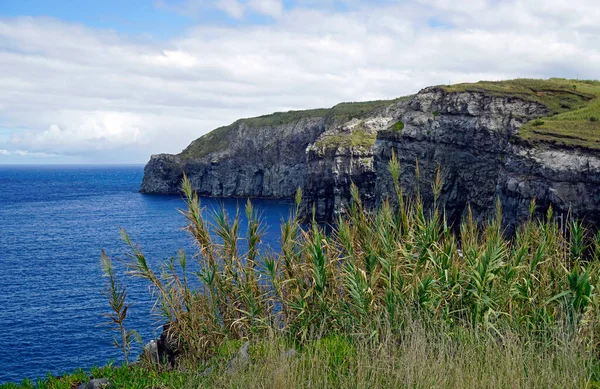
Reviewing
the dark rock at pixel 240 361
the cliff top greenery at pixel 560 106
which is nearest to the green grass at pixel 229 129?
the cliff top greenery at pixel 560 106

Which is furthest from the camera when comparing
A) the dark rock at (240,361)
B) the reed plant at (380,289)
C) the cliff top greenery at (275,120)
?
the cliff top greenery at (275,120)

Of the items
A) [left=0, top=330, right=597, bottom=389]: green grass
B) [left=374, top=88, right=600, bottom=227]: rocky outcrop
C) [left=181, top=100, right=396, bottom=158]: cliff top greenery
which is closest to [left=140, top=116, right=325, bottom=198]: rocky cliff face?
[left=181, top=100, right=396, bottom=158]: cliff top greenery

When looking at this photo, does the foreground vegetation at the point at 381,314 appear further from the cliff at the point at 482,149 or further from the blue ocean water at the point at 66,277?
the cliff at the point at 482,149

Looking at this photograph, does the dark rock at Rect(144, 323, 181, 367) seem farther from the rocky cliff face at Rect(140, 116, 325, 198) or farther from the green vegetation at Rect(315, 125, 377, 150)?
the rocky cliff face at Rect(140, 116, 325, 198)

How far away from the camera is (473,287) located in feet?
39.3

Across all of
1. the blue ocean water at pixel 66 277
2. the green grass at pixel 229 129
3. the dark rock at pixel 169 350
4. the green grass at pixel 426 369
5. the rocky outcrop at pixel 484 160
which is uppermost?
the green grass at pixel 229 129

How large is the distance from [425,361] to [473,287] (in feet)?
11.9

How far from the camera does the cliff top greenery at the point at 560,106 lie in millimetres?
50312

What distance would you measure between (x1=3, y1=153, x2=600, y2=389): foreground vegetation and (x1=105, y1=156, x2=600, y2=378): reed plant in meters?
0.04

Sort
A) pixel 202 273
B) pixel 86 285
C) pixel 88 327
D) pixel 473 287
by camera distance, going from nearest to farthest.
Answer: pixel 473 287, pixel 202 273, pixel 88 327, pixel 86 285

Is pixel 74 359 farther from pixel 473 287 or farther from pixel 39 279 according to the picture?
pixel 473 287

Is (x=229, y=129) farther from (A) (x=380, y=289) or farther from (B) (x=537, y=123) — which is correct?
(A) (x=380, y=289)

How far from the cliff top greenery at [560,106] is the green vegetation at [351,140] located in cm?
3111

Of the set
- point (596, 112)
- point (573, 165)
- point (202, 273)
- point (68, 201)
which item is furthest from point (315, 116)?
point (202, 273)
